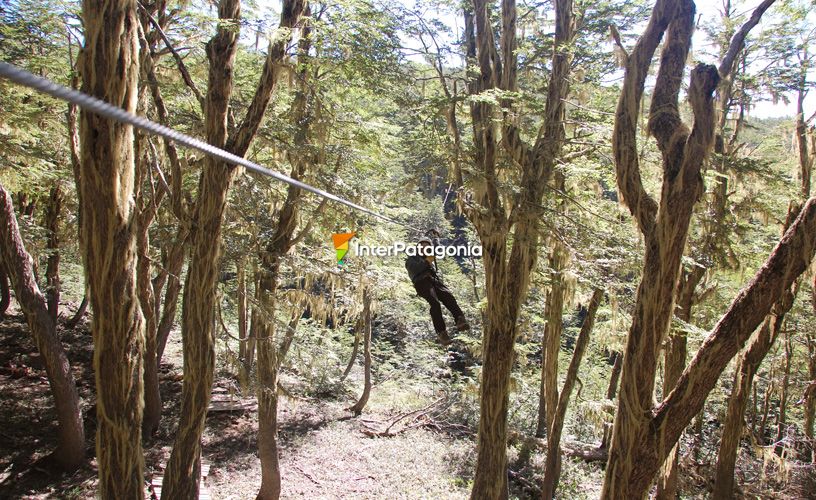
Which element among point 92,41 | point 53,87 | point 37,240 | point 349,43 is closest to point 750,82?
point 349,43

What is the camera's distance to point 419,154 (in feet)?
22.1

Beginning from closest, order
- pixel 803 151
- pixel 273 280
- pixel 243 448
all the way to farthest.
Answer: pixel 273 280, pixel 803 151, pixel 243 448

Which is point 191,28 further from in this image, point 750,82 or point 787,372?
point 787,372

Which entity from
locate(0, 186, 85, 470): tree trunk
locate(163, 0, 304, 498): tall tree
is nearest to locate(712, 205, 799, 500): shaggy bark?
locate(163, 0, 304, 498): tall tree

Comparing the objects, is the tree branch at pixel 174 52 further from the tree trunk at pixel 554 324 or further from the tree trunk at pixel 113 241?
the tree trunk at pixel 554 324

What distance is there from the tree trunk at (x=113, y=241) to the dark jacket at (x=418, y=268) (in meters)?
3.24

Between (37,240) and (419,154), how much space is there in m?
6.60

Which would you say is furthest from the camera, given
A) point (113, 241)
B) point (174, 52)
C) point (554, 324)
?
point (554, 324)

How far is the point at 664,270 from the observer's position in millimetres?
3336

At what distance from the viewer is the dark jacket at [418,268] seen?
5.89 m

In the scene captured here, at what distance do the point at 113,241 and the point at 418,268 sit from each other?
11.5 ft

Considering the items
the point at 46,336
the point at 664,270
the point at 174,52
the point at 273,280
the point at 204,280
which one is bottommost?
the point at 46,336

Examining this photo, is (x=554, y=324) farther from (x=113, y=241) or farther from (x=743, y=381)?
(x=113, y=241)

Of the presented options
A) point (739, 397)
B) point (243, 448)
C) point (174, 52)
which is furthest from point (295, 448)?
point (174, 52)
